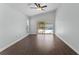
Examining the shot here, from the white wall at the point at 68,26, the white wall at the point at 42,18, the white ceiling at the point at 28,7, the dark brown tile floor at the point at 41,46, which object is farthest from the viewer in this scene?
the white wall at the point at 68,26

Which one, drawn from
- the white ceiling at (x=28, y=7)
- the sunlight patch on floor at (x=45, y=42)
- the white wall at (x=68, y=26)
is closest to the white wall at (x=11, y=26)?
the white ceiling at (x=28, y=7)

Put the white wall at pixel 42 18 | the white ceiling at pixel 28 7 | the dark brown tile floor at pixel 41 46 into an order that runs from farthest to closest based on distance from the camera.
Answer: the white wall at pixel 42 18 → the dark brown tile floor at pixel 41 46 → the white ceiling at pixel 28 7

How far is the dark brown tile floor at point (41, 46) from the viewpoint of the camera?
2349mm

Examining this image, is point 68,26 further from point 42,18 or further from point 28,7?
point 28,7

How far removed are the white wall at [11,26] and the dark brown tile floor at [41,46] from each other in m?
0.16

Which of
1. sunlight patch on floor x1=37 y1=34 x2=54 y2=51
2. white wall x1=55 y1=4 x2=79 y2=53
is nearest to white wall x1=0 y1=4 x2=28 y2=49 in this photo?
sunlight patch on floor x1=37 y1=34 x2=54 y2=51

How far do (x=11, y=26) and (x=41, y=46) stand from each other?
0.76 metres

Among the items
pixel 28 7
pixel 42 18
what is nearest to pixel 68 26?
pixel 42 18

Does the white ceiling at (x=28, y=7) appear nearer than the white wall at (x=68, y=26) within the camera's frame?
Yes

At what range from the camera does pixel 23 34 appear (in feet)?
8.49

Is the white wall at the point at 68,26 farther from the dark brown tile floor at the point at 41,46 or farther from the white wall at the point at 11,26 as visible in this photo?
the white wall at the point at 11,26

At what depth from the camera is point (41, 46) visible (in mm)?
2570

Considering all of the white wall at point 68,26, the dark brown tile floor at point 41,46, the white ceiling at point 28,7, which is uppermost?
the white ceiling at point 28,7

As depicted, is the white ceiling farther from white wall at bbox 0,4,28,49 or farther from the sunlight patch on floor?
the sunlight patch on floor
